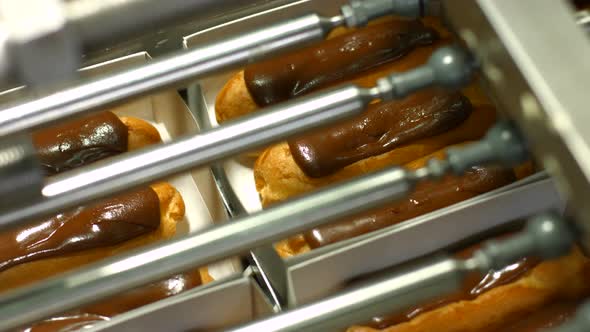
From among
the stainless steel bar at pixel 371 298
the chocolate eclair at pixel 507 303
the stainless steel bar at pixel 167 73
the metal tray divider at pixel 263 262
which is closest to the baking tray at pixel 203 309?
the metal tray divider at pixel 263 262

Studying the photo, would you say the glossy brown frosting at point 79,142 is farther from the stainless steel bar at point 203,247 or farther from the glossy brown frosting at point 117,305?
the stainless steel bar at point 203,247

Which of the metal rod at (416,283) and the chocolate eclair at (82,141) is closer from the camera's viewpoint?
the metal rod at (416,283)

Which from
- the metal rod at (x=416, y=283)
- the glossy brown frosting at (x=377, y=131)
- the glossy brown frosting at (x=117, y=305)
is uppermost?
the glossy brown frosting at (x=377, y=131)

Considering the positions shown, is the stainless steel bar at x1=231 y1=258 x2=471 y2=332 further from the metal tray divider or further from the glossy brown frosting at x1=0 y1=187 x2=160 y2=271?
the glossy brown frosting at x1=0 y1=187 x2=160 y2=271

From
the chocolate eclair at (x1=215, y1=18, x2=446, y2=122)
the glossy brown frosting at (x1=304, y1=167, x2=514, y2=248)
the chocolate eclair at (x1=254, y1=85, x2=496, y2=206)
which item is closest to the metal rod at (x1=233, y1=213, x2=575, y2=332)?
the glossy brown frosting at (x1=304, y1=167, x2=514, y2=248)

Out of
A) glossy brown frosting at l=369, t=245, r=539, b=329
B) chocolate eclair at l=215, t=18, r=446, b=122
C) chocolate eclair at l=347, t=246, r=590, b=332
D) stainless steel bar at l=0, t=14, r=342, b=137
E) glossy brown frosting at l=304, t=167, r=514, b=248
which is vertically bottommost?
chocolate eclair at l=347, t=246, r=590, b=332

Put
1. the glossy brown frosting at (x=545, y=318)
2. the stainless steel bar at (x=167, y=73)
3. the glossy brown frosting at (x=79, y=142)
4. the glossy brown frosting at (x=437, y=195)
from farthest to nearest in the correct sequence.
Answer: the glossy brown frosting at (x=79, y=142) < the glossy brown frosting at (x=437, y=195) < the glossy brown frosting at (x=545, y=318) < the stainless steel bar at (x=167, y=73)
